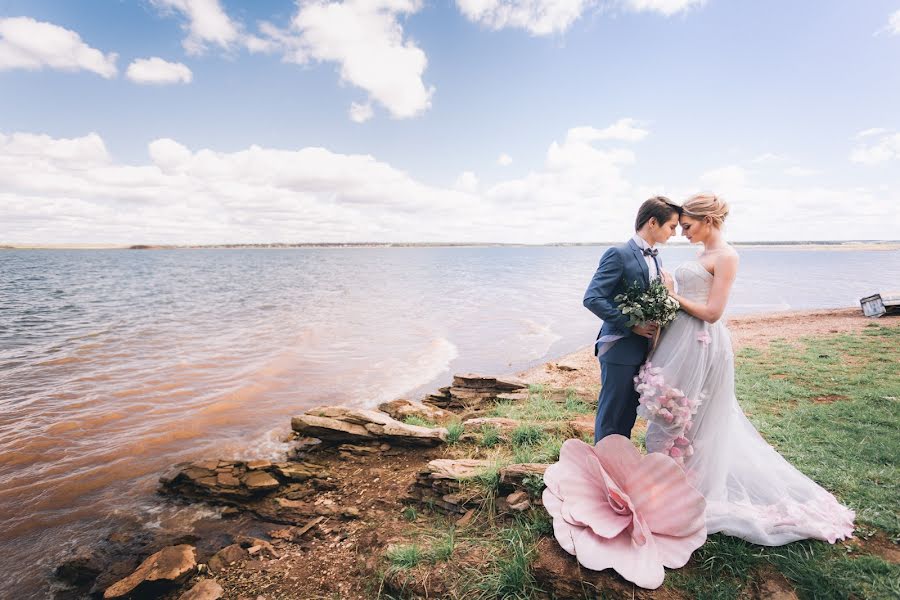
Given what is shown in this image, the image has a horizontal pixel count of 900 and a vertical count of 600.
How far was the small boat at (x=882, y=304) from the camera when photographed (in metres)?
14.6

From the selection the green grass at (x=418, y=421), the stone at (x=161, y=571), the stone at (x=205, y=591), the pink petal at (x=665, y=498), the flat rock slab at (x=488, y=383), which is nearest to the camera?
the pink petal at (x=665, y=498)

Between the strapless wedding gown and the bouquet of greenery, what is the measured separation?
0.23 m

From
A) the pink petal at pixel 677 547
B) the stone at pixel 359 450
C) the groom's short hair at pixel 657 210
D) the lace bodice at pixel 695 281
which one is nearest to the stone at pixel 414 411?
the stone at pixel 359 450

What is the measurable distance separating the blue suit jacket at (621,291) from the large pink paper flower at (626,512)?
96 centimetres

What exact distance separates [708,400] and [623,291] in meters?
1.20

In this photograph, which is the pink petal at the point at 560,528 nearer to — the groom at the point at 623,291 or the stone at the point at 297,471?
the groom at the point at 623,291

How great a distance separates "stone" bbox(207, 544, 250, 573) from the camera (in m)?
4.21

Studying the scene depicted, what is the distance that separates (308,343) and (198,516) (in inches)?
396

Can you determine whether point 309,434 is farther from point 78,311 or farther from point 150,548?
point 78,311

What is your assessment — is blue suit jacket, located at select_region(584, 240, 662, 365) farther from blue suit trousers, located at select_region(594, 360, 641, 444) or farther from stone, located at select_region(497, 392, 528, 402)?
stone, located at select_region(497, 392, 528, 402)

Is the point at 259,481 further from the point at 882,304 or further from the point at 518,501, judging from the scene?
the point at 882,304

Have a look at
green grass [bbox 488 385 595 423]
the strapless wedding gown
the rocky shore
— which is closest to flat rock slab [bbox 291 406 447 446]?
the rocky shore

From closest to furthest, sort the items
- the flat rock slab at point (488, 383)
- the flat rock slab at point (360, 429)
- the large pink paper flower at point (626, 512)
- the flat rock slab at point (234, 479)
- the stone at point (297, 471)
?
the large pink paper flower at point (626, 512) < the flat rock slab at point (234, 479) < the stone at point (297, 471) < the flat rock slab at point (360, 429) < the flat rock slab at point (488, 383)

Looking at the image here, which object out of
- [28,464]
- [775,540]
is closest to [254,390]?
[28,464]
